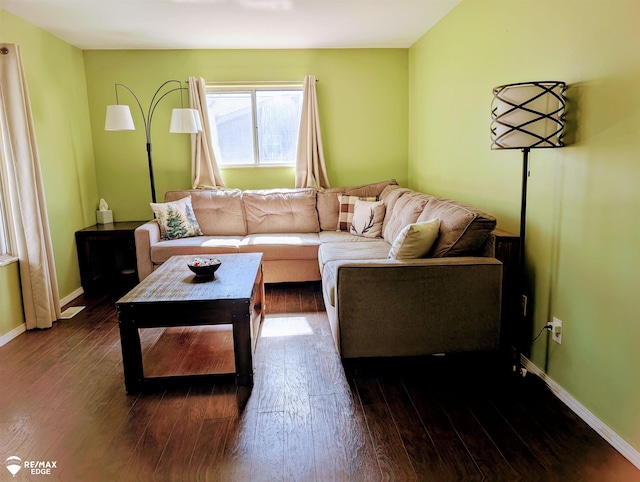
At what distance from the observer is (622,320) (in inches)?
73.5

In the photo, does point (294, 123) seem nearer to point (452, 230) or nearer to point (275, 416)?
point (452, 230)

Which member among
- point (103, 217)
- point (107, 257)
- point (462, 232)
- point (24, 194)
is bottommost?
point (107, 257)

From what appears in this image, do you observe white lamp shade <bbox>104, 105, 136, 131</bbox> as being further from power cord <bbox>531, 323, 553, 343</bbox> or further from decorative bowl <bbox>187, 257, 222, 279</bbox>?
power cord <bbox>531, 323, 553, 343</bbox>

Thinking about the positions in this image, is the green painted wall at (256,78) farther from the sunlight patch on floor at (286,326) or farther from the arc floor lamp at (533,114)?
the arc floor lamp at (533,114)

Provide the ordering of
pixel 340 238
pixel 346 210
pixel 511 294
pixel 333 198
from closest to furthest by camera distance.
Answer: pixel 511 294 → pixel 340 238 → pixel 346 210 → pixel 333 198

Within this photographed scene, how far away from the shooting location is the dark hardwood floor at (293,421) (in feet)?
5.90

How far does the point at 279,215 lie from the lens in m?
4.55

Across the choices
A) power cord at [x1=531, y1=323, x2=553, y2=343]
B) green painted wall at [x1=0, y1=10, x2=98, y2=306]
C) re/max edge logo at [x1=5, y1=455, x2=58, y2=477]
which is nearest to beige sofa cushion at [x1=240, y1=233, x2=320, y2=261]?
green painted wall at [x1=0, y1=10, x2=98, y2=306]

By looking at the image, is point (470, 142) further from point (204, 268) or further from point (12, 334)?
point (12, 334)

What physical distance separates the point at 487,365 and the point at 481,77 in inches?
75.3

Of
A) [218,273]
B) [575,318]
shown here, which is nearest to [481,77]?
[575,318]

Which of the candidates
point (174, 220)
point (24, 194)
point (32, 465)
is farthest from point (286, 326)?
point (24, 194)

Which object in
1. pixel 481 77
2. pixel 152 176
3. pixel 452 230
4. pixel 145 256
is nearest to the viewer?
pixel 452 230

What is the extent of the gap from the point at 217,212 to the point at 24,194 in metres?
1.68
